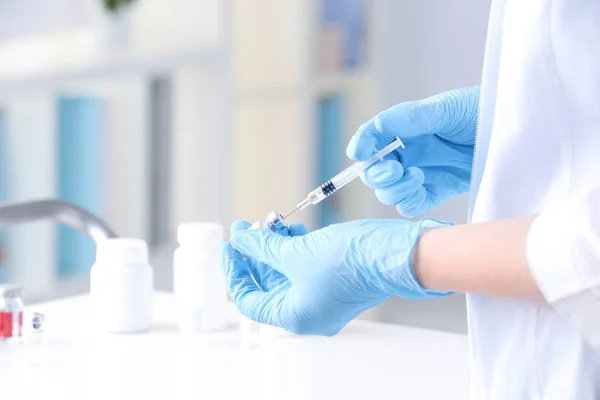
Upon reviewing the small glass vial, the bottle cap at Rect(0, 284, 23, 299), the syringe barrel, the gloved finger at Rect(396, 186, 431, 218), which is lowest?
the small glass vial

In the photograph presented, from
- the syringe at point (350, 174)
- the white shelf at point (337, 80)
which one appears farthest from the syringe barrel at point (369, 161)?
the white shelf at point (337, 80)

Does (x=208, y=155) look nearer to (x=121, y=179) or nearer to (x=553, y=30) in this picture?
(x=121, y=179)

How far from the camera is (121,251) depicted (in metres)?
1.10

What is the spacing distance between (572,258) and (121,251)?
2.11 feet

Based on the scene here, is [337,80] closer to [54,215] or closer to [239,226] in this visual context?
[54,215]

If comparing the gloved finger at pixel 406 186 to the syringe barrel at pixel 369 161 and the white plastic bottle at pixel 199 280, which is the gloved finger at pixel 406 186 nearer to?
the syringe barrel at pixel 369 161

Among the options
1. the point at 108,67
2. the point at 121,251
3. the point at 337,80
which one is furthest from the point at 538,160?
the point at 337,80

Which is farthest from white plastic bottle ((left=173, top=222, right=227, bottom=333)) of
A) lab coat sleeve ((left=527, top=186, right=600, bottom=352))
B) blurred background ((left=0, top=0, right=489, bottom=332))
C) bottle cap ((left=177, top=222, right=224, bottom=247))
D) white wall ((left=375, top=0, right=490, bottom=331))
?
white wall ((left=375, top=0, right=490, bottom=331))

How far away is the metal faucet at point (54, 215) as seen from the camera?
1245mm

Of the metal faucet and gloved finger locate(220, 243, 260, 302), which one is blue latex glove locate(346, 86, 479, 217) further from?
the metal faucet

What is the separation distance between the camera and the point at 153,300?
1.35 m

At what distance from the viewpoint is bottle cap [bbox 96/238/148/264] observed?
1097 millimetres

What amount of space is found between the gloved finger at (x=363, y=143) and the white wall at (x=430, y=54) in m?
2.58

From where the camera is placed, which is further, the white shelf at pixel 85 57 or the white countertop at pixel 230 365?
the white shelf at pixel 85 57
